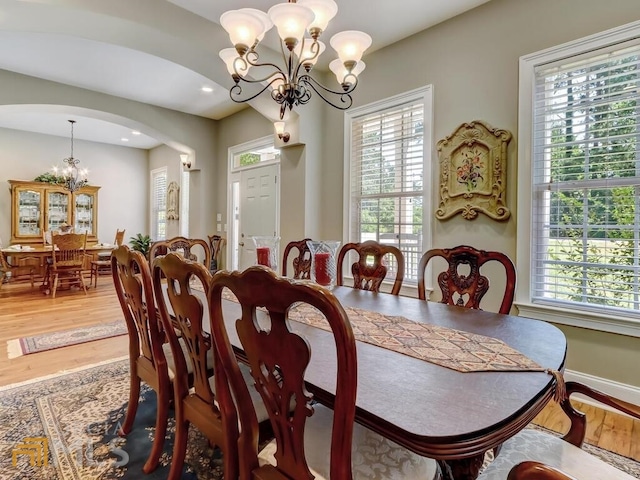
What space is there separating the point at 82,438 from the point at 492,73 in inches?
143

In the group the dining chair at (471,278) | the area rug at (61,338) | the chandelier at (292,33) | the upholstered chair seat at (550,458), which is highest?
the chandelier at (292,33)

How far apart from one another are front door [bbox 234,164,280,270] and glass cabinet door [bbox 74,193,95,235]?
4.08m

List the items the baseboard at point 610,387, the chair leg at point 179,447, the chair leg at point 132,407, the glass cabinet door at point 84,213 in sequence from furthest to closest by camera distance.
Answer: the glass cabinet door at point 84,213, the baseboard at point 610,387, the chair leg at point 132,407, the chair leg at point 179,447

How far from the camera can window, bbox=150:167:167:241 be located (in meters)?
7.61

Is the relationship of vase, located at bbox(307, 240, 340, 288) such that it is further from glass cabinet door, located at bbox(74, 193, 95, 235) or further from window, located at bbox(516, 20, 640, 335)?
glass cabinet door, located at bbox(74, 193, 95, 235)

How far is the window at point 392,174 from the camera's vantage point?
3.15 m

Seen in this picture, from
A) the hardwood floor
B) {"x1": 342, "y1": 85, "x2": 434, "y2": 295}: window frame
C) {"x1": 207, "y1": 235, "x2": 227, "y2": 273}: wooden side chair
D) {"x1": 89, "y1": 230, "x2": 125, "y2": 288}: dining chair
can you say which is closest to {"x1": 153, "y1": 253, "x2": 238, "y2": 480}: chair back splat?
the hardwood floor

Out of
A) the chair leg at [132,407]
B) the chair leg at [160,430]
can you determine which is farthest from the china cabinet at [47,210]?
the chair leg at [160,430]

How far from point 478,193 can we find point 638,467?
185 cm

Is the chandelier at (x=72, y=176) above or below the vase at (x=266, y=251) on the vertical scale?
above

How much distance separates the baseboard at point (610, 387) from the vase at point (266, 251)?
2197mm

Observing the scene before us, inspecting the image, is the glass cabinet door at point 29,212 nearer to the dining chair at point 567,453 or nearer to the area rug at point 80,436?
the area rug at point 80,436

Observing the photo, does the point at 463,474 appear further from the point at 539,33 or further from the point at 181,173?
the point at 181,173

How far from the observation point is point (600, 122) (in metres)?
2.24
